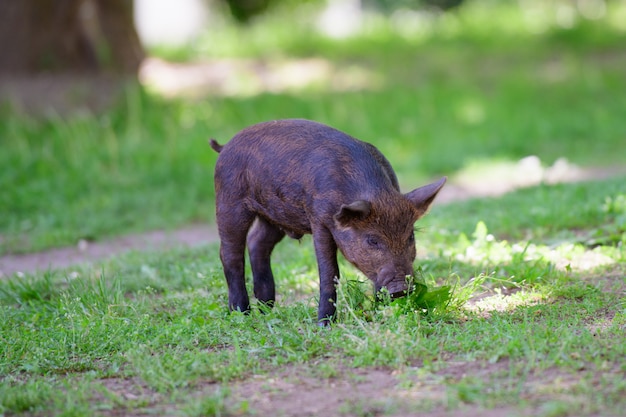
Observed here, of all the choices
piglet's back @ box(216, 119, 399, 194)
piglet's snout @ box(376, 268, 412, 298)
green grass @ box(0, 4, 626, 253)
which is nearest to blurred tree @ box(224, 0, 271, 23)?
green grass @ box(0, 4, 626, 253)

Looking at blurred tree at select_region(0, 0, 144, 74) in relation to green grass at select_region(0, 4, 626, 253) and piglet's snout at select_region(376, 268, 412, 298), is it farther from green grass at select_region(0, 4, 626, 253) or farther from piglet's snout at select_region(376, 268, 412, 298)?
piglet's snout at select_region(376, 268, 412, 298)

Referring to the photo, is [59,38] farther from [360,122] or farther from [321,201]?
[321,201]

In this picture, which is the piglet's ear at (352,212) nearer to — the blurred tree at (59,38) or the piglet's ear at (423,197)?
the piglet's ear at (423,197)

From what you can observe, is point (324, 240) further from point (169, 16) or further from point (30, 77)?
point (169, 16)

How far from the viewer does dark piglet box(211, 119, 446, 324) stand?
17.8 ft

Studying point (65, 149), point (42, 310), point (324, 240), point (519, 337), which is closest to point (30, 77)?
point (65, 149)

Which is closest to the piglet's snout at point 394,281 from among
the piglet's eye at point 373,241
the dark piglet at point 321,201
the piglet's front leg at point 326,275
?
the dark piglet at point 321,201

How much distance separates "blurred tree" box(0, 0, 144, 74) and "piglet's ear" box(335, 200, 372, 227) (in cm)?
907

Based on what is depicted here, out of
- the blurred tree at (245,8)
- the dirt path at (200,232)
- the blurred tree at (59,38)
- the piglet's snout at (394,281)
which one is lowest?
the piglet's snout at (394,281)

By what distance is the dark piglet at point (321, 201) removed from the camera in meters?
5.44

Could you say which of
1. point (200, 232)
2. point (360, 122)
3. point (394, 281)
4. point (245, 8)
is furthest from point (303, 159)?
point (245, 8)

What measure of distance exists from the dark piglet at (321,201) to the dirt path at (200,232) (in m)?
2.12

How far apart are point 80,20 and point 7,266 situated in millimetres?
5968

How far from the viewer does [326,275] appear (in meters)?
5.57
